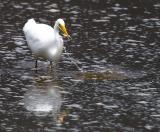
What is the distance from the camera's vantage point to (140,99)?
1549 cm

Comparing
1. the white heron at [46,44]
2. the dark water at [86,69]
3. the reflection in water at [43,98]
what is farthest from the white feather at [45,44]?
the reflection in water at [43,98]

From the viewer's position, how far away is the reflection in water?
48.2ft

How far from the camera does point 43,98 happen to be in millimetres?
15586

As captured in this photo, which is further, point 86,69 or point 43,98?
point 86,69

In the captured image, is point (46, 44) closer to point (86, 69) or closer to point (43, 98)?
point (86, 69)

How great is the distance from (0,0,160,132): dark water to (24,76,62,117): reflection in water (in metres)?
0.02

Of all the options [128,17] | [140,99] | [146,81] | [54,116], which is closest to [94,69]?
[146,81]

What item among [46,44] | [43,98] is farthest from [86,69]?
[43,98]

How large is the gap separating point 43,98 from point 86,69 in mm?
2594

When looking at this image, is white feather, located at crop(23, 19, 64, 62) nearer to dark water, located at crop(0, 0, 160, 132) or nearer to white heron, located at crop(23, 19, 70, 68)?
white heron, located at crop(23, 19, 70, 68)

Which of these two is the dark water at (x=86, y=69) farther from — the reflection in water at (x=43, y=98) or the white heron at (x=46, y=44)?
the white heron at (x=46, y=44)

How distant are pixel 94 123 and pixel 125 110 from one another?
1.12 metres

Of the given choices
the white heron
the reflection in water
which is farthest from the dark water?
the white heron

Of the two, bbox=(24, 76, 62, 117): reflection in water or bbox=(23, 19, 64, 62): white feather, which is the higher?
bbox=(23, 19, 64, 62): white feather
